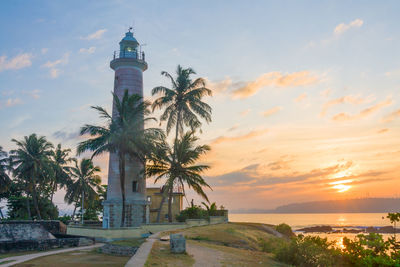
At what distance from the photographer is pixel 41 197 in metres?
52.8

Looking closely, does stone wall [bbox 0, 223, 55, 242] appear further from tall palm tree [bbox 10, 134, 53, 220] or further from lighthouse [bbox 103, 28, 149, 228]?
tall palm tree [bbox 10, 134, 53, 220]

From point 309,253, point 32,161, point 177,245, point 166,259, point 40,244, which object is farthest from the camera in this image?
point 32,161

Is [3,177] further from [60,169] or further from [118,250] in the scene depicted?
[118,250]

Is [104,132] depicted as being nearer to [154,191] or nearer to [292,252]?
[154,191]

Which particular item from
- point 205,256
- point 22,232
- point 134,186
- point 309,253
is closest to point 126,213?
point 134,186

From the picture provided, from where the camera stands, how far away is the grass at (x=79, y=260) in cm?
1856

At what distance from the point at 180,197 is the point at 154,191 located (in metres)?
3.36

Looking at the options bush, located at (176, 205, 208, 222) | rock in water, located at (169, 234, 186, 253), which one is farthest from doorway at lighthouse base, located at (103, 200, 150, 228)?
rock in water, located at (169, 234, 186, 253)

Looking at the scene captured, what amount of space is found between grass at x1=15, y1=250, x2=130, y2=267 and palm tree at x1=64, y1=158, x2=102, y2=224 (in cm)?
3049

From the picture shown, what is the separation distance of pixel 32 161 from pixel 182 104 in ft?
75.5

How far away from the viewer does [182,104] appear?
39.2 metres

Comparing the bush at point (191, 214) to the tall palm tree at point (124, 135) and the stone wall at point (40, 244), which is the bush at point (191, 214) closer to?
the tall palm tree at point (124, 135)

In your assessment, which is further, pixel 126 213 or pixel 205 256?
pixel 126 213

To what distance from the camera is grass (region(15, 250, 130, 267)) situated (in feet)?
60.9
